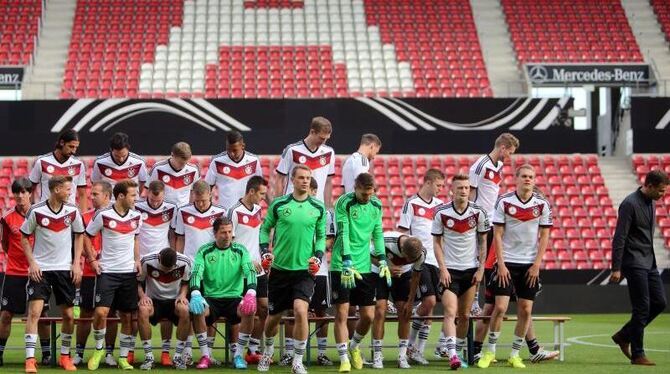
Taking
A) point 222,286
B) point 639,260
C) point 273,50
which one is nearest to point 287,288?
point 222,286

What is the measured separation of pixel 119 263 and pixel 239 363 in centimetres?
165

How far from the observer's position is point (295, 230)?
11.2 metres

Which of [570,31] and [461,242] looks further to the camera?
[570,31]

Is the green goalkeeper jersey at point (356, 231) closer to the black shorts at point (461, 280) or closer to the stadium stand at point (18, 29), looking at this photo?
the black shorts at point (461, 280)

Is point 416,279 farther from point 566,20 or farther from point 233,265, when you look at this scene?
point 566,20

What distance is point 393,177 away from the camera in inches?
1047

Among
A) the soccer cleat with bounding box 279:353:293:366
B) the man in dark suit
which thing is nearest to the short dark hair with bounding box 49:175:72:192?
the soccer cleat with bounding box 279:353:293:366

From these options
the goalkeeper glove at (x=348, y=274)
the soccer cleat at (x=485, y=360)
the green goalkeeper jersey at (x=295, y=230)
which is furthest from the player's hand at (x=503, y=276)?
the green goalkeeper jersey at (x=295, y=230)

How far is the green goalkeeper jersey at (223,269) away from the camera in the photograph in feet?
37.8

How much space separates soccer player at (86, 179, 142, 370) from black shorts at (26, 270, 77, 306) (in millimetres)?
323

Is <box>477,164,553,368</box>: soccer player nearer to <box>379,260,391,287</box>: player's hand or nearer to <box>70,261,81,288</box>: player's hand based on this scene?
<box>379,260,391,287</box>: player's hand

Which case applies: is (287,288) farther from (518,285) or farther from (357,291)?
(518,285)

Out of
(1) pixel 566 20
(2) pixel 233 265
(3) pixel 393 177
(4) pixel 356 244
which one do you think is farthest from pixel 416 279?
(1) pixel 566 20

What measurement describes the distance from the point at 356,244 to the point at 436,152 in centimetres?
1539
